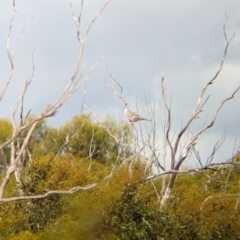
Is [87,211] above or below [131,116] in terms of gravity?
below

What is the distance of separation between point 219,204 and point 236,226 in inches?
24.0

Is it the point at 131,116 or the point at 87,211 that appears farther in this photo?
the point at 131,116

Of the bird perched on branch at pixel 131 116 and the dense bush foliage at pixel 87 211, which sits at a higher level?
the bird perched on branch at pixel 131 116

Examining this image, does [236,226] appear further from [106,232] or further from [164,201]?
[106,232]

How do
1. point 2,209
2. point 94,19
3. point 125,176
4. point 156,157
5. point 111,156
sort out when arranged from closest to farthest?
point 94,19
point 2,209
point 125,176
point 156,157
point 111,156

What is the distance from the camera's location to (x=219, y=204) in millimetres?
17875

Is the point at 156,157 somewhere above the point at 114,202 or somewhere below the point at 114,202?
above

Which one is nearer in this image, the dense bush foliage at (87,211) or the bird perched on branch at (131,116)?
the dense bush foliage at (87,211)

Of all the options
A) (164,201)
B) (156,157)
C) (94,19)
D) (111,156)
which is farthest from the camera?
(111,156)

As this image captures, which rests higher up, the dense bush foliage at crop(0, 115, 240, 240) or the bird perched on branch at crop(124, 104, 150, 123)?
the bird perched on branch at crop(124, 104, 150, 123)

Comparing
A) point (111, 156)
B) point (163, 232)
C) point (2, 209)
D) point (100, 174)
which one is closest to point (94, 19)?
point (2, 209)

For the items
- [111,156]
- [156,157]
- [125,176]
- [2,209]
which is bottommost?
[2,209]

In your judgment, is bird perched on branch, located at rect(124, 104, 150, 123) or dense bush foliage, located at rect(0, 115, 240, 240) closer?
dense bush foliage, located at rect(0, 115, 240, 240)

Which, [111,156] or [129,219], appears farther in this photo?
[111,156]
